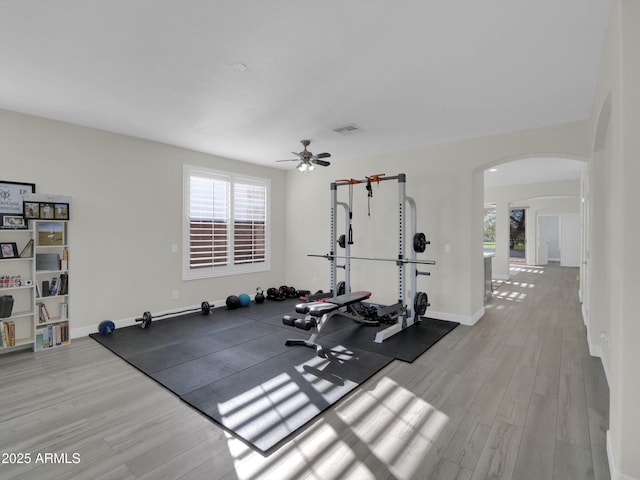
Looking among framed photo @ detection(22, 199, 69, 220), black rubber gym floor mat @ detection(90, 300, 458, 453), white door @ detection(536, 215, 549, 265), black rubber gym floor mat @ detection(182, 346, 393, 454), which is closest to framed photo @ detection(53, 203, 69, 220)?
framed photo @ detection(22, 199, 69, 220)

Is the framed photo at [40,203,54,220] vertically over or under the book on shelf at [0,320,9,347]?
over

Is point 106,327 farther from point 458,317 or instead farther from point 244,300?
point 458,317

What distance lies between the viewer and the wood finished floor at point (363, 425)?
1.81 m

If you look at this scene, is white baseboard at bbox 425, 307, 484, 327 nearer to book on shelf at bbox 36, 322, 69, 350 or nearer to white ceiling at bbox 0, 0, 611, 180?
white ceiling at bbox 0, 0, 611, 180

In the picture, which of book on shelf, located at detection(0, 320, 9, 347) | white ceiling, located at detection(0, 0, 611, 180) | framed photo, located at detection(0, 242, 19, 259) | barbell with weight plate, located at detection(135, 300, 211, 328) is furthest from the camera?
barbell with weight plate, located at detection(135, 300, 211, 328)

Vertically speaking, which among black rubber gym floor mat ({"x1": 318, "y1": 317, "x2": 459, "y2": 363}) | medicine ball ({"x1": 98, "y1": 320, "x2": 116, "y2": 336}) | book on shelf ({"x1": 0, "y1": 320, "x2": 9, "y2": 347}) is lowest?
black rubber gym floor mat ({"x1": 318, "y1": 317, "x2": 459, "y2": 363})

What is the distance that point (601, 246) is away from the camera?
10.8 ft

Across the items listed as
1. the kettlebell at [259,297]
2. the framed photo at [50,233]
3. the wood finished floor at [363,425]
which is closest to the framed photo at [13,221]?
the framed photo at [50,233]

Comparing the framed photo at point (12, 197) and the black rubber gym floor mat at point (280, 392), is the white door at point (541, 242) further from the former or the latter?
the framed photo at point (12, 197)

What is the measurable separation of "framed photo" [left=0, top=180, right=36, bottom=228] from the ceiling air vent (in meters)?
3.62

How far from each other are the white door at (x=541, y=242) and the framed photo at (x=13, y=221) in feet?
46.7

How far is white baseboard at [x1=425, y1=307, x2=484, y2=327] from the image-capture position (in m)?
4.58

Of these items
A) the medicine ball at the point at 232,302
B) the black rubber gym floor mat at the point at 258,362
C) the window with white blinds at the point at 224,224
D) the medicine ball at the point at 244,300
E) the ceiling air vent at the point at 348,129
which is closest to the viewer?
the black rubber gym floor mat at the point at 258,362

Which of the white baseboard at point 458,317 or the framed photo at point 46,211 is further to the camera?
the white baseboard at point 458,317
